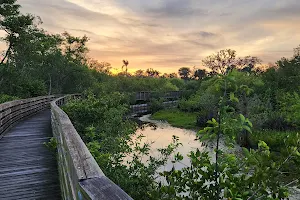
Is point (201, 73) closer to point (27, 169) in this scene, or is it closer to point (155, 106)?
point (155, 106)

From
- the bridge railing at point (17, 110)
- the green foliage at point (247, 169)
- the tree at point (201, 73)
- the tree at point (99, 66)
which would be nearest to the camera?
the green foliage at point (247, 169)

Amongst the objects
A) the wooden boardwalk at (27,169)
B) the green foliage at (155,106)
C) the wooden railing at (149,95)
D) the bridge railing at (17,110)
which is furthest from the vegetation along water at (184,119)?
the bridge railing at (17,110)

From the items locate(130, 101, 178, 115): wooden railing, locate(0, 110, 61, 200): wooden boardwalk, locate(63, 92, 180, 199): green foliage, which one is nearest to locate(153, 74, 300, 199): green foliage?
locate(63, 92, 180, 199): green foliage

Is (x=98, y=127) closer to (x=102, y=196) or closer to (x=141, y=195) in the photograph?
(x=141, y=195)

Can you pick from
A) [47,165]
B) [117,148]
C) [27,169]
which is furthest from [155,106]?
[27,169]

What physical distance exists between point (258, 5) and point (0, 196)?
16888mm

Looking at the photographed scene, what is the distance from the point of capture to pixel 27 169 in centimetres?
608

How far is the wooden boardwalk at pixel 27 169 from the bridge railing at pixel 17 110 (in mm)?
689

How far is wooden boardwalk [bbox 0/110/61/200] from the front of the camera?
4.93 meters

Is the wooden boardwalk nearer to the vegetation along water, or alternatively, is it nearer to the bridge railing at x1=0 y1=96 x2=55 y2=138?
the bridge railing at x1=0 y1=96 x2=55 y2=138

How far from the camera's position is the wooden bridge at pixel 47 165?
1.91 meters

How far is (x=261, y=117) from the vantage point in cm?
2027

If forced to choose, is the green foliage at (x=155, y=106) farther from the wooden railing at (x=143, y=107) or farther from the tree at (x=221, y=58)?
the tree at (x=221, y=58)

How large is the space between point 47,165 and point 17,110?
7.24 m
